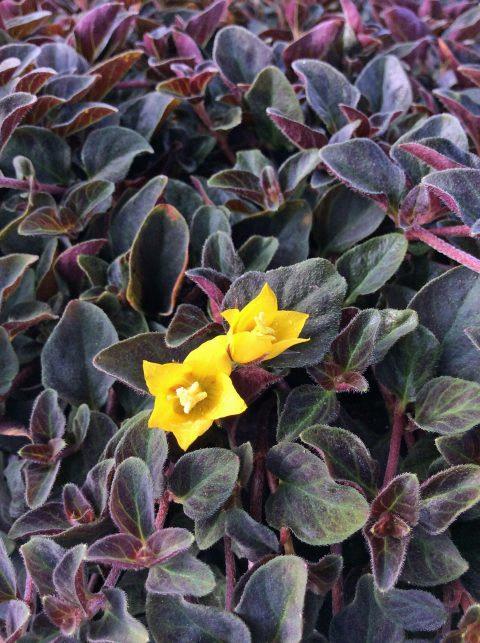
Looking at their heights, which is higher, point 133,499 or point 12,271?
point 12,271

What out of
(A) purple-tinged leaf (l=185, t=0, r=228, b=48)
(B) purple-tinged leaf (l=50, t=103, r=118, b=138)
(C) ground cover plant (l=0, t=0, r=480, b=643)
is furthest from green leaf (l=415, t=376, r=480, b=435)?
(A) purple-tinged leaf (l=185, t=0, r=228, b=48)

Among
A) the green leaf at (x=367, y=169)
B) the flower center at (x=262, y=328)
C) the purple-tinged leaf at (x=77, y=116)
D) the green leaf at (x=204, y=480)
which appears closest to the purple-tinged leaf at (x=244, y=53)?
the purple-tinged leaf at (x=77, y=116)

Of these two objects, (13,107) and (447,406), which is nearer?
(447,406)

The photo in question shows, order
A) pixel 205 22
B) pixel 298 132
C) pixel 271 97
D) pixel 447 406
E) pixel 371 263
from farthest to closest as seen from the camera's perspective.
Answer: pixel 205 22 → pixel 271 97 → pixel 298 132 → pixel 371 263 → pixel 447 406

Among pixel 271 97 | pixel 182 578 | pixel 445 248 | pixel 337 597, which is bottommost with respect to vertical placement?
pixel 337 597

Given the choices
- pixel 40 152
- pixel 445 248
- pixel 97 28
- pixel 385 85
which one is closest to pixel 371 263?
pixel 445 248

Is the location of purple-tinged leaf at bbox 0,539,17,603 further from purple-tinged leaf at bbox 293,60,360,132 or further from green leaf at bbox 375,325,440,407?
purple-tinged leaf at bbox 293,60,360,132

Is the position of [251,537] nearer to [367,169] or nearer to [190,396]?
[190,396]

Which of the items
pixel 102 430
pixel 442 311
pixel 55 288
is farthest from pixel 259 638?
pixel 55 288
